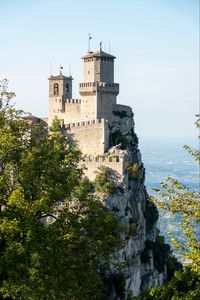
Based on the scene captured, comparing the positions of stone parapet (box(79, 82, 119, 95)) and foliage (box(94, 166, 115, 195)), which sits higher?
stone parapet (box(79, 82, 119, 95))

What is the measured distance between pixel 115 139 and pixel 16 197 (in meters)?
41.9

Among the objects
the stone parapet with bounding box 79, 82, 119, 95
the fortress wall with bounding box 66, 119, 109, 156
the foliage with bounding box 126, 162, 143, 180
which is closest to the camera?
the foliage with bounding box 126, 162, 143, 180

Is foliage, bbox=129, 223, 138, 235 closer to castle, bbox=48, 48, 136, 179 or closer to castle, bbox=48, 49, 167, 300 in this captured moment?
castle, bbox=48, 49, 167, 300

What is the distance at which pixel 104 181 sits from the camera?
58500 millimetres

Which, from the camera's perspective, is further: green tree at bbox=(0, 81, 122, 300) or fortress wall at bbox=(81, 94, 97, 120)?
fortress wall at bbox=(81, 94, 97, 120)

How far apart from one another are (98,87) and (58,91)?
8.31 m

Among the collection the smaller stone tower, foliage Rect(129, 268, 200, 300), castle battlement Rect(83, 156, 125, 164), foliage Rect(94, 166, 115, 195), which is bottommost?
foliage Rect(129, 268, 200, 300)

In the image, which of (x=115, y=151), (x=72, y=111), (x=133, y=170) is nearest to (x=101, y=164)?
(x=115, y=151)

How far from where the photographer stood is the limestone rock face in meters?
57.1

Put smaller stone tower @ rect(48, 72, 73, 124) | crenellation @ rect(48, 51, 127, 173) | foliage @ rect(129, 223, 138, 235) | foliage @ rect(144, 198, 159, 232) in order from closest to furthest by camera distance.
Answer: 1. foliage @ rect(129, 223, 138, 235)
2. foliage @ rect(144, 198, 159, 232)
3. crenellation @ rect(48, 51, 127, 173)
4. smaller stone tower @ rect(48, 72, 73, 124)

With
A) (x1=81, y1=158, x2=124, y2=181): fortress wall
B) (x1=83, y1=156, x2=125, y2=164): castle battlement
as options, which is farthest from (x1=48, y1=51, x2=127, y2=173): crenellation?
(x1=81, y1=158, x2=124, y2=181): fortress wall

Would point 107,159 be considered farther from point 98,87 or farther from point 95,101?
point 98,87

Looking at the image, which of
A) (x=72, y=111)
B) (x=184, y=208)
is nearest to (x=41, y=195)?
(x=184, y=208)

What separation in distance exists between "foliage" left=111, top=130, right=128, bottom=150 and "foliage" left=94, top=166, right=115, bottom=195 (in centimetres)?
1020
